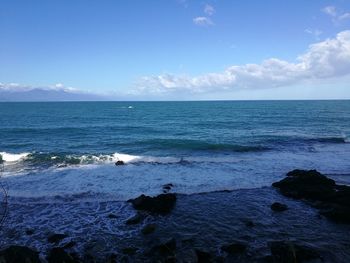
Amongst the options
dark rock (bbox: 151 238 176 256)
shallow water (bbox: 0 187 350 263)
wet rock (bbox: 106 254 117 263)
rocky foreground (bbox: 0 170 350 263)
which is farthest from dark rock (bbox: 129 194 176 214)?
wet rock (bbox: 106 254 117 263)

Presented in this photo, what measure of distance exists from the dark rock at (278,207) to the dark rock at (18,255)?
9626 mm

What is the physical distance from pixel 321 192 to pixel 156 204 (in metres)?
8.29

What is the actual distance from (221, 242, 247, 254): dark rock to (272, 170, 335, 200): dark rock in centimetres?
656

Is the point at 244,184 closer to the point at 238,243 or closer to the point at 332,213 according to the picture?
the point at 332,213

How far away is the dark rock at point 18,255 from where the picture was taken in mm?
8672

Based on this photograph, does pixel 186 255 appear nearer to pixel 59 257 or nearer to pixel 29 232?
pixel 59 257

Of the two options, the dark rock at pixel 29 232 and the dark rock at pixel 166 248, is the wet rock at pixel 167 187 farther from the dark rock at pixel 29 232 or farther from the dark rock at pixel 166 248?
the dark rock at pixel 29 232

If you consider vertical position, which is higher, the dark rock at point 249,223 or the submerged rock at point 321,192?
the submerged rock at point 321,192

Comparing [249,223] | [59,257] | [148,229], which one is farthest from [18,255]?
[249,223]

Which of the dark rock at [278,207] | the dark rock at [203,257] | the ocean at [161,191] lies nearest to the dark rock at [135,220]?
the ocean at [161,191]

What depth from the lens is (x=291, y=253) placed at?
927cm

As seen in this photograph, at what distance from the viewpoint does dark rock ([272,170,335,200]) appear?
1504 cm

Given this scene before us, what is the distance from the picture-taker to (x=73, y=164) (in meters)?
23.5

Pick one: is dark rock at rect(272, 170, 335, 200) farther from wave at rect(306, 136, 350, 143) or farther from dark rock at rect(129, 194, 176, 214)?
wave at rect(306, 136, 350, 143)
